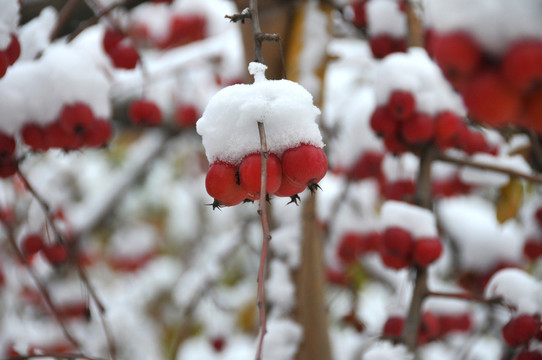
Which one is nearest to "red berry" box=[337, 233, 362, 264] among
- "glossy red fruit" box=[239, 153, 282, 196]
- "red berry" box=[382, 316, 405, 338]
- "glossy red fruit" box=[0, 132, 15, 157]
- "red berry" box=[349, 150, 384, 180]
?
"red berry" box=[349, 150, 384, 180]

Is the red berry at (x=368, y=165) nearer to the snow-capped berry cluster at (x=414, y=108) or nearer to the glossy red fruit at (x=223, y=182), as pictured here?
the snow-capped berry cluster at (x=414, y=108)

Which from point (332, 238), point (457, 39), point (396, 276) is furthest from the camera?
point (396, 276)

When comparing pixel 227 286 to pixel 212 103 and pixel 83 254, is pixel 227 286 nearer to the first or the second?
pixel 83 254

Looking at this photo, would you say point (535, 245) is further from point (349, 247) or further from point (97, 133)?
point (97, 133)

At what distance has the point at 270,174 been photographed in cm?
73

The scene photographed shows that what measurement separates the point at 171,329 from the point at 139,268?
0.81m

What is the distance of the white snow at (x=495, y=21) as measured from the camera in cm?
65

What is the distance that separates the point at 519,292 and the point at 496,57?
32.5 inches

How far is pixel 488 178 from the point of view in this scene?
1843mm

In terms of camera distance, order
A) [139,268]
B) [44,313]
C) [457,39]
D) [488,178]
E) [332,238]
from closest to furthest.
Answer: [457,39]
[488,178]
[332,238]
[44,313]
[139,268]

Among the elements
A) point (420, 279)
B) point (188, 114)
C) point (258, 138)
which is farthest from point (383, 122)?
point (188, 114)

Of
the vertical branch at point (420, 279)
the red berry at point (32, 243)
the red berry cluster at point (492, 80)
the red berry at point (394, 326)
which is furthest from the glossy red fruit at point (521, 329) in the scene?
the red berry at point (32, 243)

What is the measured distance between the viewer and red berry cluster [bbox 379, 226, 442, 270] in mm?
1288

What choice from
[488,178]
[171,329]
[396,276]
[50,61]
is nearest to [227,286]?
[171,329]
